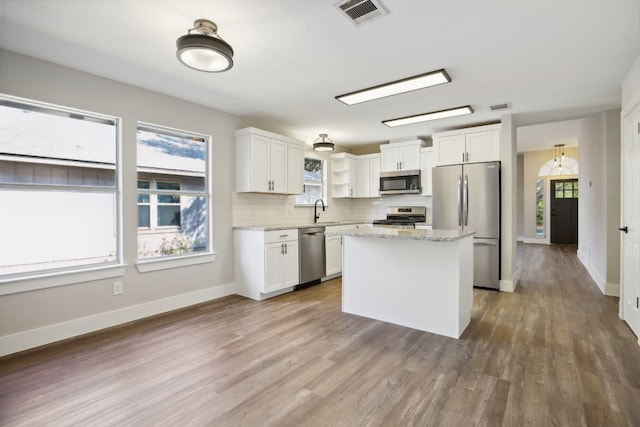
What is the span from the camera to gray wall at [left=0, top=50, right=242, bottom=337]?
106 inches

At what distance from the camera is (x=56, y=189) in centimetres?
291

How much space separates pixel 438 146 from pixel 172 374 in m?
4.58

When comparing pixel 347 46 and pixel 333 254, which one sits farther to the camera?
pixel 333 254

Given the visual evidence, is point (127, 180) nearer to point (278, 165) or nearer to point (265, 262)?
point (265, 262)

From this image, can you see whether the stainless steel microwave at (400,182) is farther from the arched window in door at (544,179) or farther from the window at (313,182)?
the arched window in door at (544,179)

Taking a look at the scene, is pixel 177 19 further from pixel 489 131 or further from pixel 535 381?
pixel 489 131

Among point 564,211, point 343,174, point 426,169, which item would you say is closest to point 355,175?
point 343,174

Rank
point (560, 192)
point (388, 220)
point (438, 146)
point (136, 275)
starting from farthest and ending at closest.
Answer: point (560, 192) < point (388, 220) < point (438, 146) < point (136, 275)

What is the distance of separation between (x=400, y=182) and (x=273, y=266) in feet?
9.31

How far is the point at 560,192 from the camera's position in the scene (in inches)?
375

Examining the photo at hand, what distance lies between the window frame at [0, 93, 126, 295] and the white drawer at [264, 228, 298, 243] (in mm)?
1603

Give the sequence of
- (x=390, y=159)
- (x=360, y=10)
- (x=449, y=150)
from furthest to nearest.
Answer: (x=390, y=159) < (x=449, y=150) < (x=360, y=10)

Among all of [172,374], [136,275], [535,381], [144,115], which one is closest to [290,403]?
[172,374]

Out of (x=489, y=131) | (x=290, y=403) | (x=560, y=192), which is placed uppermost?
(x=489, y=131)
